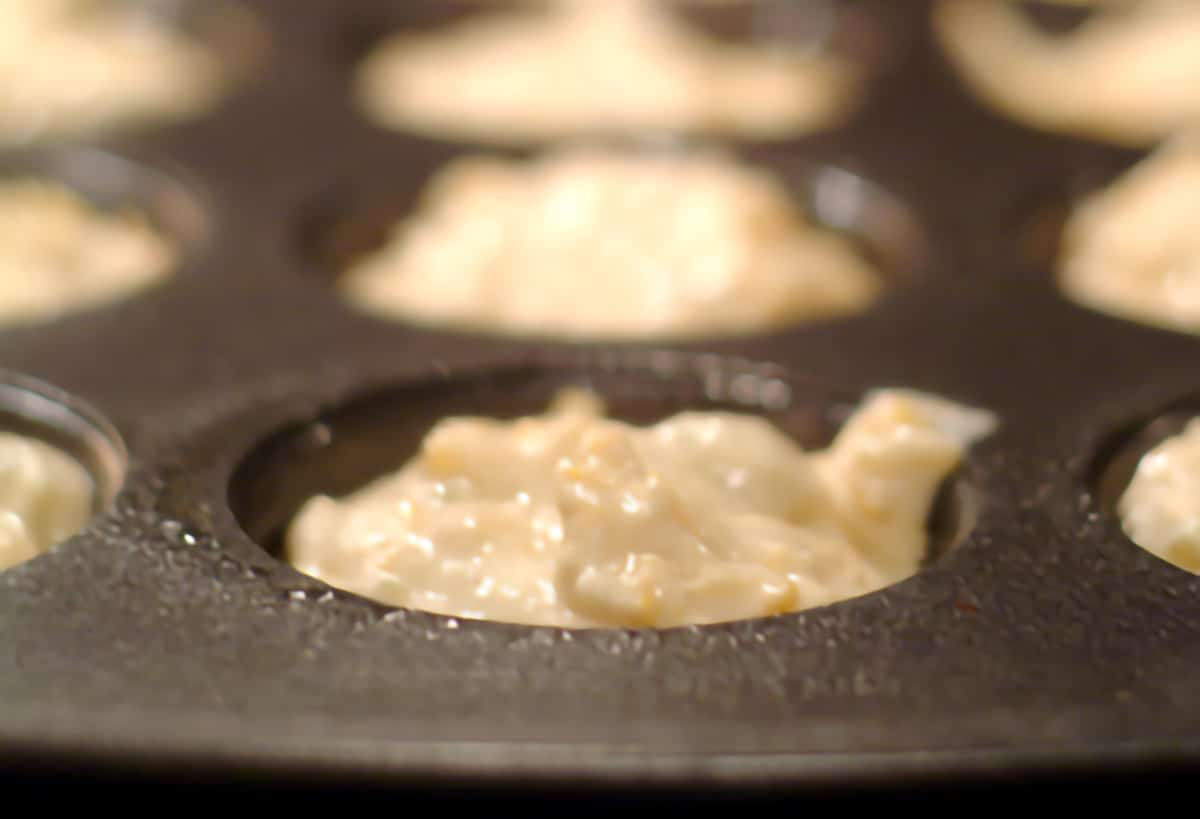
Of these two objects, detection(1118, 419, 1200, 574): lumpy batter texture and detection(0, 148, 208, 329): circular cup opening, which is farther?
detection(0, 148, 208, 329): circular cup opening

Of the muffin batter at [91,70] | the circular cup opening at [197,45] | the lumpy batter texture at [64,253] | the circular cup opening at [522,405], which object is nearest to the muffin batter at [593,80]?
the circular cup opening at [197,45]

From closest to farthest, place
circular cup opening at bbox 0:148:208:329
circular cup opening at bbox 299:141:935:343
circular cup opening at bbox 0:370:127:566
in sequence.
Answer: circular cup opening at bbox 0:370:127:566 → circular cup opening at bbox 299:141:935:343 → circular cup opening at bbox 0:148:208:329

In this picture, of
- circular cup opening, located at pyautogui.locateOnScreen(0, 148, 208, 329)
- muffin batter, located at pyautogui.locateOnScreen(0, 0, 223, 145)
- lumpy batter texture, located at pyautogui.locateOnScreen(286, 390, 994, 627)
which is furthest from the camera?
muffin batter, located at pyautogui.locateOnScreen(0, 0, 223, 145)

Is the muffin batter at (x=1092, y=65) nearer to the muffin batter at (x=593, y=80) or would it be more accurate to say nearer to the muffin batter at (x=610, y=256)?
the muffin batter at (x=593, y=80)

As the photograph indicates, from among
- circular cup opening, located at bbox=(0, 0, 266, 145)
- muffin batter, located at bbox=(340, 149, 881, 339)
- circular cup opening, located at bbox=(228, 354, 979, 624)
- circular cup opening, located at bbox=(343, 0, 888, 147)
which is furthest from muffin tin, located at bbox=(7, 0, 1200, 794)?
circular cup opening, located at bbox=(343, 0, 888, 147)

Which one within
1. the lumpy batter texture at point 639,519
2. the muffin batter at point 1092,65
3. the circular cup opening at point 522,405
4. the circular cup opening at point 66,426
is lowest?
the lumpy batter texture at point 639,519

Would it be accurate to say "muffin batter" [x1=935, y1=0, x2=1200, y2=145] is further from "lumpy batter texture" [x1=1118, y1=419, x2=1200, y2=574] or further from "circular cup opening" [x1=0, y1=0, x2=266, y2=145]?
"circular cup opening" [x1=0, y1=0, x2=266, y2=145]

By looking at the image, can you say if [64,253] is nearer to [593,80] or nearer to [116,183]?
[116,183]
